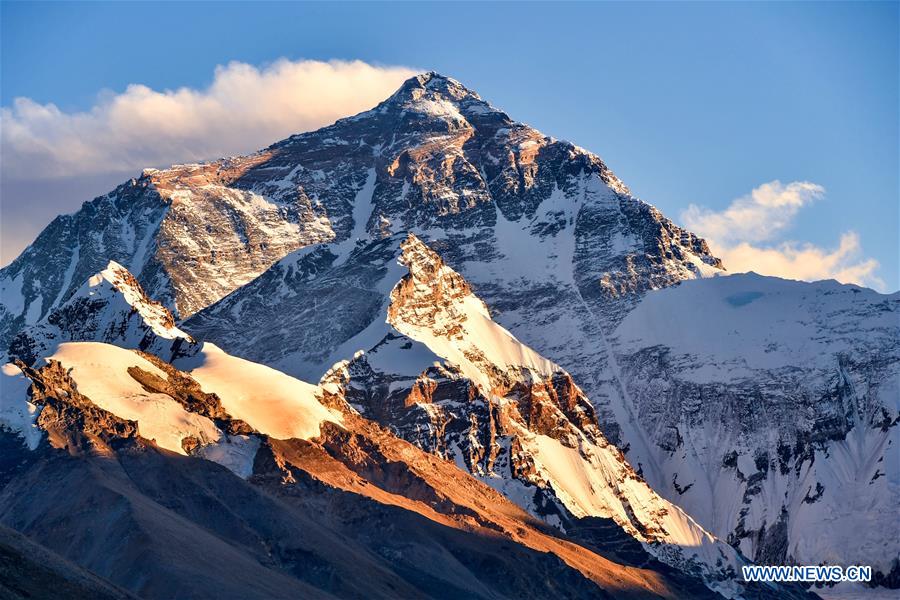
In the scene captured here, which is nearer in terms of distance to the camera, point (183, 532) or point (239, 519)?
point (183, 532)

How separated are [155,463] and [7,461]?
17014 millimetres

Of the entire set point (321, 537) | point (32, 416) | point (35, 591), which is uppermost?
point (32, 416)

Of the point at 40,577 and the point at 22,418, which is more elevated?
the point at 22,418

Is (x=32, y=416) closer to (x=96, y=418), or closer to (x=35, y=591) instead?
(x=96, y=418)

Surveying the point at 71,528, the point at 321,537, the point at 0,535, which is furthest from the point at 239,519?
the point at 0,535

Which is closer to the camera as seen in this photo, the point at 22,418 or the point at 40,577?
the point at 40,577

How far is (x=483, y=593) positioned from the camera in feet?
641

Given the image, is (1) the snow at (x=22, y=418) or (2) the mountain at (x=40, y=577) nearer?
(2) the mountain at (x=40, y=577)

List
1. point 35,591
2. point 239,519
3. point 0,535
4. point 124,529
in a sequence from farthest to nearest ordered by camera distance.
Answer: point 239,519 < point 124,529 < point 0,535 < point 35,591

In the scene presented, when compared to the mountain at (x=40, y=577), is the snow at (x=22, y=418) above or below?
above

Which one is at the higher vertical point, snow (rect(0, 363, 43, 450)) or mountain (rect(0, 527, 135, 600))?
snow (rect(0, 363, 43, 450))

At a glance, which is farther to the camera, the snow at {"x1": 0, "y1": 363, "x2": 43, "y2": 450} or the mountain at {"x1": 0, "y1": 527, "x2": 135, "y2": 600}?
the snow at {"x1": 0, "y1": 363, "x2": 43, "y2": 450}

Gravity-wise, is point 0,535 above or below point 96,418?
below

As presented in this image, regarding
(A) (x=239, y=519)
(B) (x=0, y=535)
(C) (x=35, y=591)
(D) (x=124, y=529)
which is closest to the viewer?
(C) (x=35, y=591)
